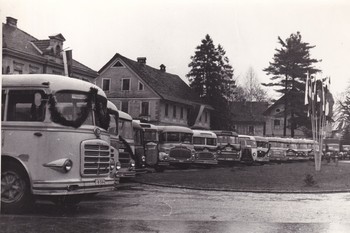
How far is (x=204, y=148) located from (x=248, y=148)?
5739mm

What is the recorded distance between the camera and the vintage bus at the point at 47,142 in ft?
29.2

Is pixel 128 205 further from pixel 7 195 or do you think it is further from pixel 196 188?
pixel 196 188

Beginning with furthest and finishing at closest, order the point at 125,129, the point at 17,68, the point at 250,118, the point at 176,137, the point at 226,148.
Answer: the point at 250,118, the point at 226,148, the point at 176,137, the point at 17,68, the point at 125,129

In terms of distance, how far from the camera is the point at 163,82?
51.9m

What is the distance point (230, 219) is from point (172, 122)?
39910mm

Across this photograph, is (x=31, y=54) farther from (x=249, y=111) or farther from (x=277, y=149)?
(x=249, y=111)

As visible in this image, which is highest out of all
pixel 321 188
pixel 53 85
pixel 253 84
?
pixel 253 84

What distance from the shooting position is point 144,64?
5184 cm

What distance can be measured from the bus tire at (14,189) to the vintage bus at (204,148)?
17.8 meters

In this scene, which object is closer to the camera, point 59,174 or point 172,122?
point 59,174

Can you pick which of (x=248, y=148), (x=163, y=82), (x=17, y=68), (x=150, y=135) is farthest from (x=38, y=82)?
(x=163, y=82)

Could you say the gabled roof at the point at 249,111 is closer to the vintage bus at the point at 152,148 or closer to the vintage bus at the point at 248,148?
the vintage bus at the point at 248,148

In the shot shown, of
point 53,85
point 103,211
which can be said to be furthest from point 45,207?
point 53,85

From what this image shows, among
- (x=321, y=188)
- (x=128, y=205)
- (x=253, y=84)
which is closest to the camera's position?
(x=128, y=205)
